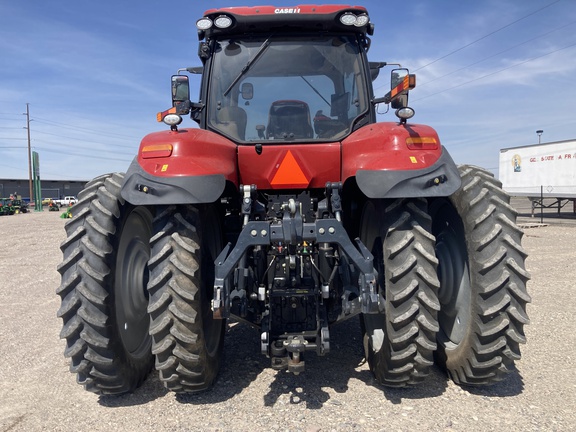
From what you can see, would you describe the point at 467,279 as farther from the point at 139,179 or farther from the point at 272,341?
the point at 139,179

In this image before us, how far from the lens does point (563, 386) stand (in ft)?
11.1

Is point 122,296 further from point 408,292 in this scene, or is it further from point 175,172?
point 408,292

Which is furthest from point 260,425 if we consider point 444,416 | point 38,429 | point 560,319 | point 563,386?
point 560,319

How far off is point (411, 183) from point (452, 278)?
3.63 ft

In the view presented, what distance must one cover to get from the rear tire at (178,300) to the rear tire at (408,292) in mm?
1229

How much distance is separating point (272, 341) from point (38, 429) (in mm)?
1575

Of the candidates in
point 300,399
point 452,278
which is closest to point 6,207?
point 300,399

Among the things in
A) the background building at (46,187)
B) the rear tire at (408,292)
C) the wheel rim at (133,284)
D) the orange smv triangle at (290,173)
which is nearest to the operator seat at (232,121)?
the orange smv triangle at (290,173)

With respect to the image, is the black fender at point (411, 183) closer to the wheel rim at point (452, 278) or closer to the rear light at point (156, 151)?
the wheel rim at point (452, 278)

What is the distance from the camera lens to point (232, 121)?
154 inches

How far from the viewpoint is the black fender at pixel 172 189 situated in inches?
113

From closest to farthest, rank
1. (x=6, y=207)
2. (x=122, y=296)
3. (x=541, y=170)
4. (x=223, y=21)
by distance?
(x=122, y=296), (x=223, y=21), (x=541, y=170), (x=6, y=207)

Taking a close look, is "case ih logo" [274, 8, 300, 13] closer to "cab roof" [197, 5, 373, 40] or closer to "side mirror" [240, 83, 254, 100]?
"cab roof" [197, 5, 373, 40]

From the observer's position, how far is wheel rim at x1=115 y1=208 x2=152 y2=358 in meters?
3.39
